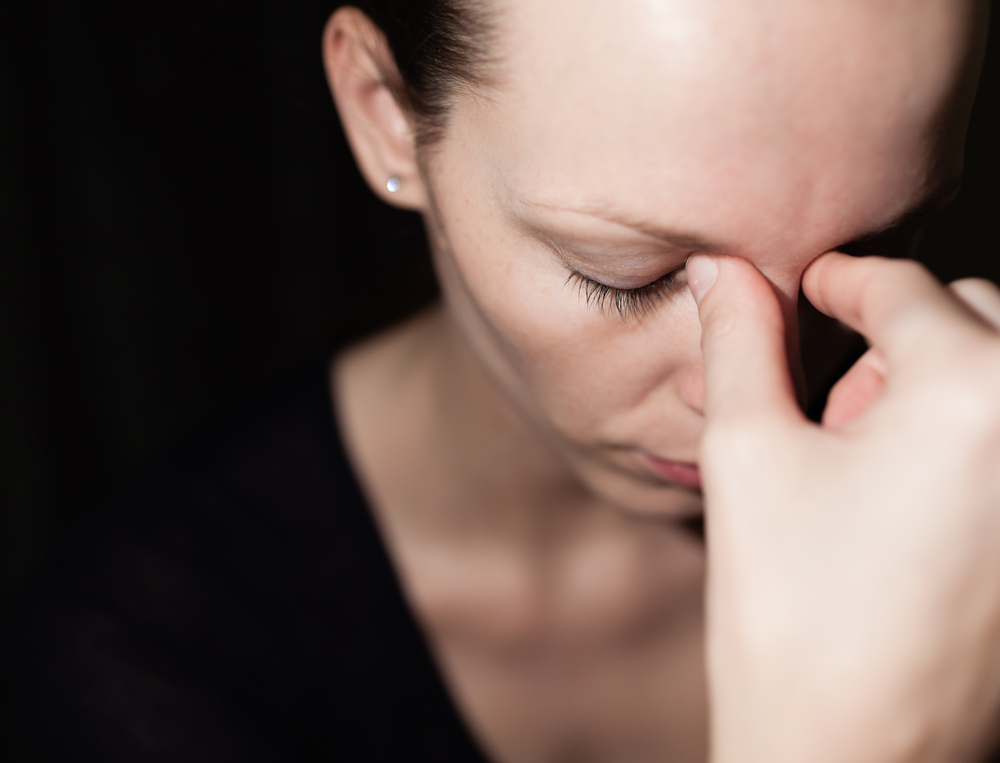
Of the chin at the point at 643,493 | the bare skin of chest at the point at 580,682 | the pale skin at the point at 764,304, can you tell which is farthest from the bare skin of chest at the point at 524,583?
the pale skin at the point at 764,304

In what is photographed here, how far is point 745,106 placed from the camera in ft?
1.73

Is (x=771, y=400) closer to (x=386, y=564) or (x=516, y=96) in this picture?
(x=516, y=96)

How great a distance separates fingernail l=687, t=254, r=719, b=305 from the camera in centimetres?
58

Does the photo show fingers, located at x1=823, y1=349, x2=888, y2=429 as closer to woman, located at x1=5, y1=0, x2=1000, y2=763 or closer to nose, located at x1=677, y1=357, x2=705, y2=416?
woman, located at x1=5, y1=0, x2=1000, y2=763

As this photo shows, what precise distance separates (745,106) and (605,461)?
1.27 feet

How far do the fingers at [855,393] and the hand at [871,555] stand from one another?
1.5 inches

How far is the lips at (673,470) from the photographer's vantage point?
30.6 inches

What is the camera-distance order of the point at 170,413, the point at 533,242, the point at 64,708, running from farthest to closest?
the point at 170,413, the point at 64,708, the point at 533,242

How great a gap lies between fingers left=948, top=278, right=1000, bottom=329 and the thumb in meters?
0.11

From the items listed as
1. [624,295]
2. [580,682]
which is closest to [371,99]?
[624,295]

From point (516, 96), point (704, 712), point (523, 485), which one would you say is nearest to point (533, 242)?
point (516, 96)

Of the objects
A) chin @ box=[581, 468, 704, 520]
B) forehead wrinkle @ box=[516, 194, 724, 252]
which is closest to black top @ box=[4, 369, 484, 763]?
chin @ box=[581, 468, 704, 520]

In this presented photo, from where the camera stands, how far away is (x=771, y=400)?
52cm

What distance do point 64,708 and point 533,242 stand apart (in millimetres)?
805
